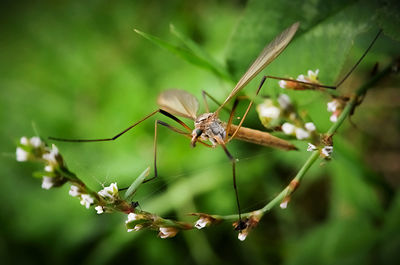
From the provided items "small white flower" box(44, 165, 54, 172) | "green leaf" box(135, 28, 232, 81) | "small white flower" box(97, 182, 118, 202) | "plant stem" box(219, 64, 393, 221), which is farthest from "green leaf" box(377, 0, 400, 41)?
"small white flower" box(44, 165, 54, 172)

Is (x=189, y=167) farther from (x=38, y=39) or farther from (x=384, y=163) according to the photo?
(x=38, y=39)

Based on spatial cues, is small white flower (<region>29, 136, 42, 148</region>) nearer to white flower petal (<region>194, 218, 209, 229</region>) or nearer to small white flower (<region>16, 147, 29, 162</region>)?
small white flower (<region>16, 147, 29, 162</region>)

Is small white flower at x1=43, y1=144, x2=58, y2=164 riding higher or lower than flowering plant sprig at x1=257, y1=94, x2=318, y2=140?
higher

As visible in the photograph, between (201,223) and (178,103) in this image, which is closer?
(201,223)

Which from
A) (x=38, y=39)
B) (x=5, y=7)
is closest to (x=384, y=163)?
(x=38, y=39)

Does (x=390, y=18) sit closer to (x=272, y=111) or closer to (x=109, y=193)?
(x=272, y=111)

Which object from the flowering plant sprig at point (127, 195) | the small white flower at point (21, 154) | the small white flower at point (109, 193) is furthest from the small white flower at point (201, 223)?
the small white flower at point (21, 154)

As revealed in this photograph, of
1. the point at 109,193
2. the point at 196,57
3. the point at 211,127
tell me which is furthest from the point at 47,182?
the point at 196,57

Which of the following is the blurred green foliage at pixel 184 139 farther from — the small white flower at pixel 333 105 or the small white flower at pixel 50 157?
the small white flower at pixel 50 157
